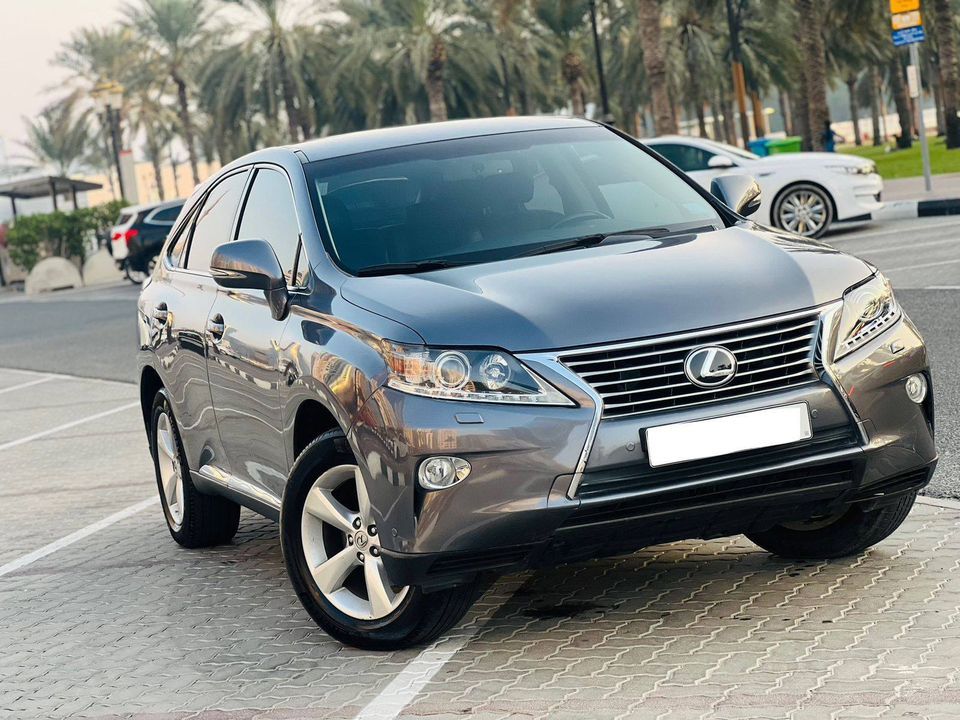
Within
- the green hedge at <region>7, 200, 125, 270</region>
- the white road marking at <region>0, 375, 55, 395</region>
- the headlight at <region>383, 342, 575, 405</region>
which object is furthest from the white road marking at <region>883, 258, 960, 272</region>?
the green hedge at <region>7, 200, 125, 270</region>

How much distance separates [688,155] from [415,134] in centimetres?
1463

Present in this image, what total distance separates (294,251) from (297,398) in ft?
2.30

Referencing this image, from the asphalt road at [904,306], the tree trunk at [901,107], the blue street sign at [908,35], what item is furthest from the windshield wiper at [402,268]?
the tree trunk at [901,107]

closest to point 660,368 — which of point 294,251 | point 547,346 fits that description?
point 547,346

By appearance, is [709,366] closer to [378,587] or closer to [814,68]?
[378,587]

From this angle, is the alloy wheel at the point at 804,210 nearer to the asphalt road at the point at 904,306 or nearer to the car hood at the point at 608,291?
the asphalt road at the point at 904,306

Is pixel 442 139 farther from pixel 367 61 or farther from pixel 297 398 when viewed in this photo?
pixel 367 61

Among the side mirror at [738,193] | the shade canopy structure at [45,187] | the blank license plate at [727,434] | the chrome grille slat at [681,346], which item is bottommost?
the blank license plate at [727,434]

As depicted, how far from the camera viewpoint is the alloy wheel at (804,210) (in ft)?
62.7

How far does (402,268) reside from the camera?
5.20m

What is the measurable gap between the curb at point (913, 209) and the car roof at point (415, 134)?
51.1 feet

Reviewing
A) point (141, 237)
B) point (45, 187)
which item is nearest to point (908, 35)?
point (141, 237)

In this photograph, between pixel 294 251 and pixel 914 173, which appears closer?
pixel 294 251

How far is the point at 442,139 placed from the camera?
19.5ft
